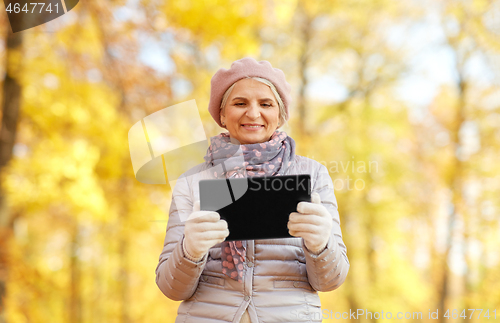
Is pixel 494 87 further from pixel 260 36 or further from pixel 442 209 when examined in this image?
pixel 260 36

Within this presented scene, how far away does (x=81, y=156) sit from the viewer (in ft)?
11.5

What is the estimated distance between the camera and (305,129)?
6.17m

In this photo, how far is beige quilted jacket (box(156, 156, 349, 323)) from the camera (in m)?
1.20

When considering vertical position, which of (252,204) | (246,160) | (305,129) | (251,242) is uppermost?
(305,129)

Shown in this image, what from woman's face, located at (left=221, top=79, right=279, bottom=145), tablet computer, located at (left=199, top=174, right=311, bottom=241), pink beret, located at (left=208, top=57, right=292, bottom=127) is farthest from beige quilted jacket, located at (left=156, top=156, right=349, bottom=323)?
pink beret, located at (left=208, top=57, right=292, bottom=127)

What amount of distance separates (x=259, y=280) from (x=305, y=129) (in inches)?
200

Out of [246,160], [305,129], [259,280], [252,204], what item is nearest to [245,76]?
[246,160]

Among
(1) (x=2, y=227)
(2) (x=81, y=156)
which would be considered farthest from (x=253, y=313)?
(1) (x=2, y=227)

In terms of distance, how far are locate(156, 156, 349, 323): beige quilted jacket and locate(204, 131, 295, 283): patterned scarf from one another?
2.2 inches

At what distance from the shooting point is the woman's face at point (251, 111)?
4.71ft

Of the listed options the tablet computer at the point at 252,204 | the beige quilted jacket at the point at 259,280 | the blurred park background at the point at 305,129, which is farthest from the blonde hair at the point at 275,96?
the blurred park background at the point at 305,129

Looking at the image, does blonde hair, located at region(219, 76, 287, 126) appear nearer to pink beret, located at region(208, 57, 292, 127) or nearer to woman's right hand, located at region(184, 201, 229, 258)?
pink beret, located at region(208, 57, 292, 127)

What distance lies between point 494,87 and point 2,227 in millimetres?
6922

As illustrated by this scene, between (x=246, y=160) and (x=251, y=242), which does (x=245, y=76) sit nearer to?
(x=246, y=160)
